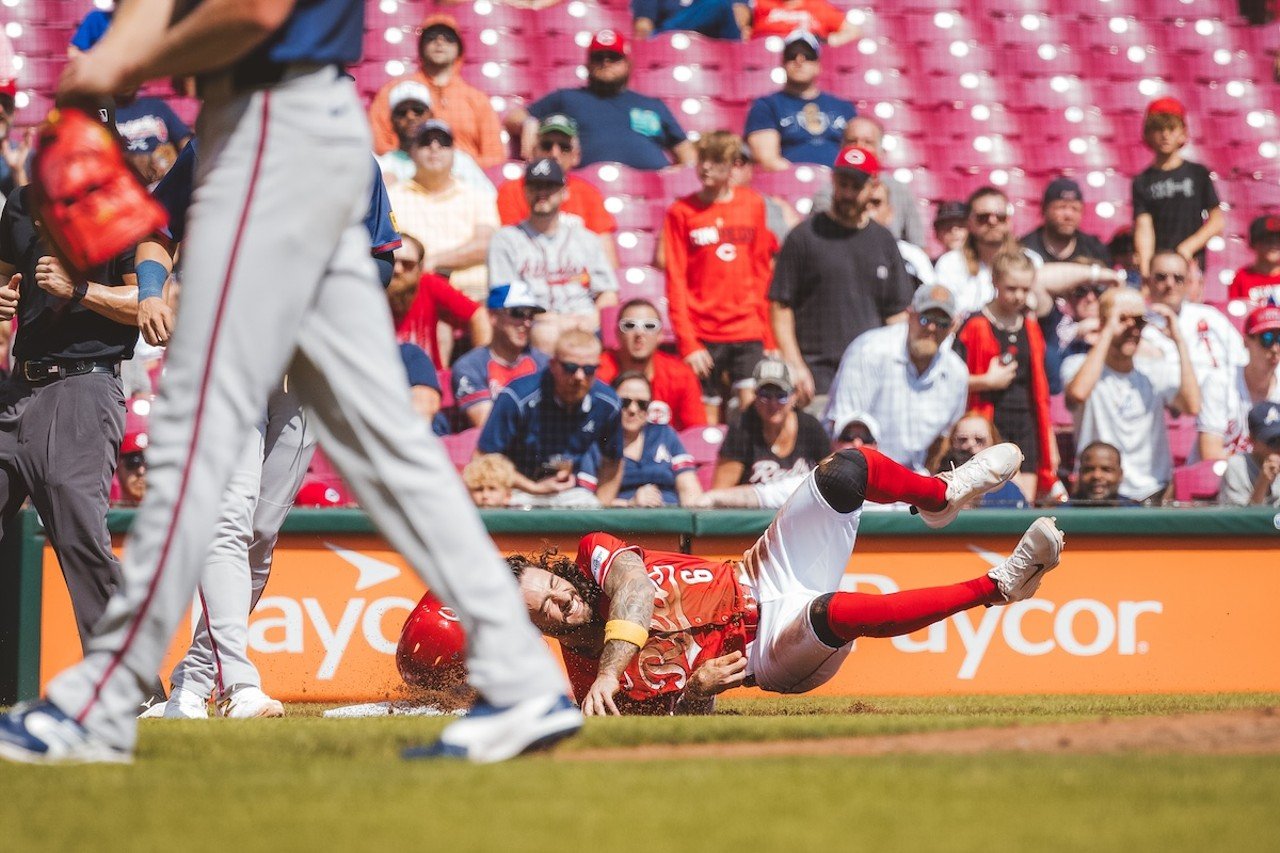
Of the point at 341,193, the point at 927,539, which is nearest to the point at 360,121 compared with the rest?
the point at 341,193

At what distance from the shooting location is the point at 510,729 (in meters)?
3.05

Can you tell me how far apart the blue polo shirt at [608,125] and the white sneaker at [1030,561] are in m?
5.77

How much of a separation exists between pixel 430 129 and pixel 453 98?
102cm

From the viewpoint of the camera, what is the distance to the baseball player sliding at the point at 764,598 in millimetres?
4871

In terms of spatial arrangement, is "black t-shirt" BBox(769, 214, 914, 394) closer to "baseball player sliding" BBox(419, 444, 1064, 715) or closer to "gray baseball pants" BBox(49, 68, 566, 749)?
"baseball player sliding" BBox(419, 444, 1064, 715)

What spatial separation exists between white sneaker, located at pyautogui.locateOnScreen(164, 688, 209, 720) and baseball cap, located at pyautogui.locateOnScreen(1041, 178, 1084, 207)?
21.5 feet

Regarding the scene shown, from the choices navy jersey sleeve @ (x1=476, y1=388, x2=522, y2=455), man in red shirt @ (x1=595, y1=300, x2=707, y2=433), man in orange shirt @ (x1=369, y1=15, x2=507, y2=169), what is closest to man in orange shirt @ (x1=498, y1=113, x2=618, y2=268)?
man in orange shirt @ (x1=369, y1=15, x2=507, y2=169)

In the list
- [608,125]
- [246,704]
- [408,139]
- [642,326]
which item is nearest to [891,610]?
[246,704]

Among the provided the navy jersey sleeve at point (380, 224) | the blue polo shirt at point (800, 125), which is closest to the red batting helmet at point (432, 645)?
the navy jersey sleeve at point (380, 224)

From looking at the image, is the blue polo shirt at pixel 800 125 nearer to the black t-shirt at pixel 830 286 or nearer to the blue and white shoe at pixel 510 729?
the black t-shirt at pixel 830 286

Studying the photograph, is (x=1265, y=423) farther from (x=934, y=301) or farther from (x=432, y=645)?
(x=432, y=645)

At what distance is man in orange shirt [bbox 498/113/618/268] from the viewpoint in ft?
30.8

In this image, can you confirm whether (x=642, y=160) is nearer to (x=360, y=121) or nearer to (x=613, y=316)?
(x=613, y=316)

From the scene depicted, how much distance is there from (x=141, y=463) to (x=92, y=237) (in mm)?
4226
